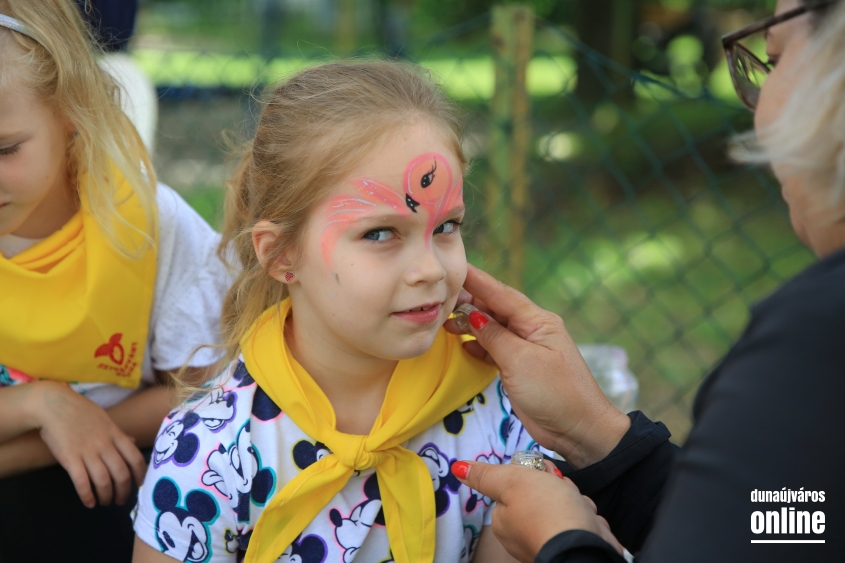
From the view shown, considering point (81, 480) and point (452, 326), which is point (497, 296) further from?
point (81, 480)

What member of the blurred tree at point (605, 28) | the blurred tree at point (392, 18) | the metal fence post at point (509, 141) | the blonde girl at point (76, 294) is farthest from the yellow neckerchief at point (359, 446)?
the blurred tree at point (392, 18)

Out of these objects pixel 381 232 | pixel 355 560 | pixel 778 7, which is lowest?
pixel 355 560

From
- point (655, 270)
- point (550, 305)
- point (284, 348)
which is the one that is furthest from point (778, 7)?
point (655, 270)

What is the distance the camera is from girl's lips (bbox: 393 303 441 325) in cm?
148

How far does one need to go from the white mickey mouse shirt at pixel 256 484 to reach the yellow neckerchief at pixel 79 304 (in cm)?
34

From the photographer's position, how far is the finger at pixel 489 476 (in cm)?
139

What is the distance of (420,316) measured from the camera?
1.49 meters

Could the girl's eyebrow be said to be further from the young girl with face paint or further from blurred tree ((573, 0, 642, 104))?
blurred tree ((573, 0, 642, 104))

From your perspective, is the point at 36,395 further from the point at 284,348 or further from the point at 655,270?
the point at 655,270

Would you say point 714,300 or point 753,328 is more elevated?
point 753,328

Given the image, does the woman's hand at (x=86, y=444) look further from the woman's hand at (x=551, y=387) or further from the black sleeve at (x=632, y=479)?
the black sleeve at (x=632, y=479)

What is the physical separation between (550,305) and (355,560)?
131 inches

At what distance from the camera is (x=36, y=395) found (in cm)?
176

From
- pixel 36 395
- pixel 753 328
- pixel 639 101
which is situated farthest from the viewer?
pixel 639 101
